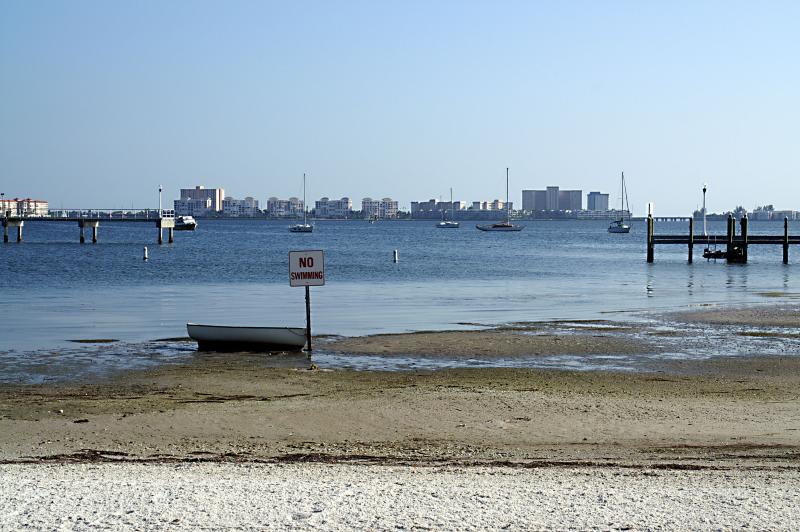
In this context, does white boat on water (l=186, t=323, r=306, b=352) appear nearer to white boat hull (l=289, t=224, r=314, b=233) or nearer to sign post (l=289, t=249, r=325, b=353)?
sign post (l=289, t=249, r=325, b=353)

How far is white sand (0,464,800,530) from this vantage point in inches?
340

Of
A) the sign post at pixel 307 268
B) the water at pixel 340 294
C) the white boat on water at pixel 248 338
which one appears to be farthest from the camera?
the water at pixel 340 294

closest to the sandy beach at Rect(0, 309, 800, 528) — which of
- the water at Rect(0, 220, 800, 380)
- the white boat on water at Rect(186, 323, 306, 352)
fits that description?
the white boat on water at Rect(186, 323, 306, 352)

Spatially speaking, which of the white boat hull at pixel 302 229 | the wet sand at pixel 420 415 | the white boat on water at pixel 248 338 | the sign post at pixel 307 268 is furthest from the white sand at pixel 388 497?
the white boat hull at pixel 302 229

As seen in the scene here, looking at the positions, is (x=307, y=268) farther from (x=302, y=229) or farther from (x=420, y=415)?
(x=302, y=229)

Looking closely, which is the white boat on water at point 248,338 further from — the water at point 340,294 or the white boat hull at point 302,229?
the white boat hull at point 302,229

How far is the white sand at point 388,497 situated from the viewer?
8641 millimetres

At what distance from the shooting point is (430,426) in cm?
1423

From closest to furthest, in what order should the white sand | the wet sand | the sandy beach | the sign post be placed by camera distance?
1. the white sand
2. the sandy beach
3. the wet sand
4. the sign post

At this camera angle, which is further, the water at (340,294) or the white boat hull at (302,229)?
the white boat hull at (302,229)

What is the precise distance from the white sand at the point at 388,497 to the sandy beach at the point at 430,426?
6cm

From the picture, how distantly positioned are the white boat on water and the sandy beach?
1299mm

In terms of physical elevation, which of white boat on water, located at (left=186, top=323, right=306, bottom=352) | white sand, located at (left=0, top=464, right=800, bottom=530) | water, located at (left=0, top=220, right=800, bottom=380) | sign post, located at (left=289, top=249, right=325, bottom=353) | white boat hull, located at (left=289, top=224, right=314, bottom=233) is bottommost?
white boat hull, located at (left=289, top=224, right=314, bottom=233)

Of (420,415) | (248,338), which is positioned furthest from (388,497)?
(248,338)
